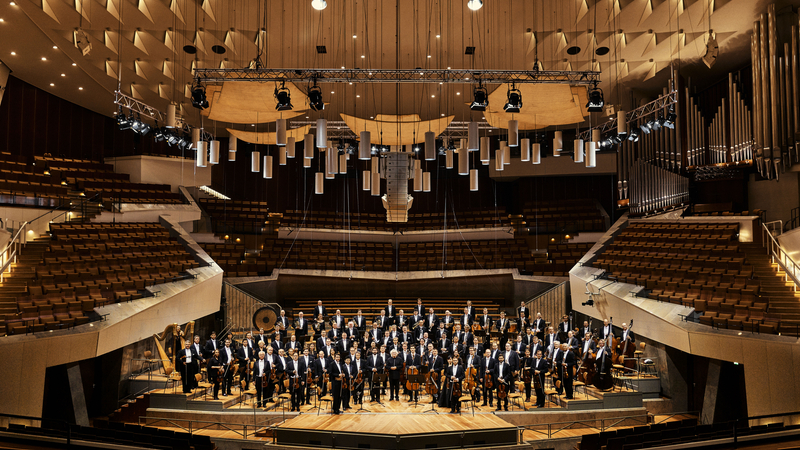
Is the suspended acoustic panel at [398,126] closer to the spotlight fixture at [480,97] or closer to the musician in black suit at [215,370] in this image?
the spotlight fixture at [480,97]

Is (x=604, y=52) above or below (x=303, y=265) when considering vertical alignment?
above

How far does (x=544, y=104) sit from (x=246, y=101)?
5417 mm

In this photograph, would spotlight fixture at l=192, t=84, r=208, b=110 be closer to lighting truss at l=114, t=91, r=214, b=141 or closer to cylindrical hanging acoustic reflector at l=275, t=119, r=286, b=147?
cylindrical hanging acoustic reflector at l=275, t=119, r=286, b=147

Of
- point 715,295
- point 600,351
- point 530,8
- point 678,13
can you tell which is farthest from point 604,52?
point 600,351

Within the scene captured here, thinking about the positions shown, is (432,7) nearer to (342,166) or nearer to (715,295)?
(342,166)

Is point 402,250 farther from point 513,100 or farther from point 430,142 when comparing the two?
point 513,100

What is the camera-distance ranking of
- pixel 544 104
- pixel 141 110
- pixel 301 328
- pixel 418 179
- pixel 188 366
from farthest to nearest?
pixel 141 110 < pixel 418 179 < pixel 301 328 < pixel 544 104 < pixel 188 366

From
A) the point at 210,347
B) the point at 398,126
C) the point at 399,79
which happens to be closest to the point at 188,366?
the point at 210,347

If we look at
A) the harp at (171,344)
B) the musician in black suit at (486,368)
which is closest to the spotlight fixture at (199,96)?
the harp at (171,344)

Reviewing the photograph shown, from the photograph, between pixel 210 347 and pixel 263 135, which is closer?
pixel 210 347

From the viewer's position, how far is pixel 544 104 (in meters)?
10.4

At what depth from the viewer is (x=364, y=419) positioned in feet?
25.3

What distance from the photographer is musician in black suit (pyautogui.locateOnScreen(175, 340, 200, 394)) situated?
30.1 feet

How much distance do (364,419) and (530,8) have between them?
7483mm
